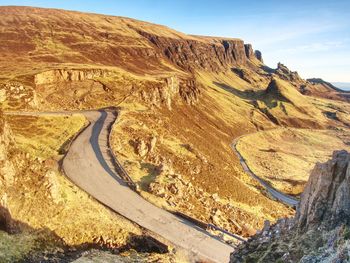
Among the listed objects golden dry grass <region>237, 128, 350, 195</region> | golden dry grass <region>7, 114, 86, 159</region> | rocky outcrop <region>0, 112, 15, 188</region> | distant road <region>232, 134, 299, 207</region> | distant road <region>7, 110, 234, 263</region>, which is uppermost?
rocky outcrop <region>0, 112, 15, 188</region>

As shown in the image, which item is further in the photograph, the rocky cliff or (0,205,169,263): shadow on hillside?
(0,205,169,263): shadow on hillside

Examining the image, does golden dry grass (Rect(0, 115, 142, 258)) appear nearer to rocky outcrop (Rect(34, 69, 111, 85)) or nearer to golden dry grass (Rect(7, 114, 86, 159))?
golden dry grass (Rect(7, 114, 86, 159))

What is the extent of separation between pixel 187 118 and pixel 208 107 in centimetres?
3412

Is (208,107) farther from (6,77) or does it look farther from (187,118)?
(6,77)

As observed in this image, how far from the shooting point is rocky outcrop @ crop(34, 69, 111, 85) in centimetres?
8775

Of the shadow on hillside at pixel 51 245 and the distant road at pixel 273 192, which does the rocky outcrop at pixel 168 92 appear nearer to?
the distant road at pixel 273 192

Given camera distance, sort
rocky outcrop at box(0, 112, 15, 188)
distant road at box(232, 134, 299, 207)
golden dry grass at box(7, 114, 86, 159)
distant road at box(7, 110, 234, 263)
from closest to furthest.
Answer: rocky outcrop at box(0, 112, 15, 188) → distant road at box(7, 110, 234, 263) → golden dry grass at box(7, 114, 86, 159) → distant road at box(232, 134, 299, 207)

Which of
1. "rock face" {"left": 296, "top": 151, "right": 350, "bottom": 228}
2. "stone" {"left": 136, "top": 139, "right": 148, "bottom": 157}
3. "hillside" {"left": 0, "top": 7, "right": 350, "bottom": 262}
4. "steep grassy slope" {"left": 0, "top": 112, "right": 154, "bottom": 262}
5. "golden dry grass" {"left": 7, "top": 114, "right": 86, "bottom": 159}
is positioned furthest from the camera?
"stone" {"left": 136, "top": 139, "right": 148, "bottom": 157}

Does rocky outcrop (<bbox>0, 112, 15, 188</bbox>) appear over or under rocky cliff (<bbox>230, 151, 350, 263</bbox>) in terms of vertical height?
under

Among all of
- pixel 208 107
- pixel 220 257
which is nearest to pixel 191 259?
pixel 220 257

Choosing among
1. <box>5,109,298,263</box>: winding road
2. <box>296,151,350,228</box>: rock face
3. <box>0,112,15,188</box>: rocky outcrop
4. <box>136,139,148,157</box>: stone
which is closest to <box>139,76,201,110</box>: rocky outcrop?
<box>136,139,148,157</box>: stone

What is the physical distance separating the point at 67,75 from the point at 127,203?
200 feet

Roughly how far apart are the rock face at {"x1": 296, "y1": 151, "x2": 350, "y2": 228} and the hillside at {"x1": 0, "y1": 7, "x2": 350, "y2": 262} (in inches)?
802

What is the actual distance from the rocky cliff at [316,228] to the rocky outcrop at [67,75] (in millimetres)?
72231
